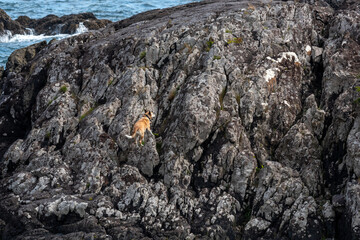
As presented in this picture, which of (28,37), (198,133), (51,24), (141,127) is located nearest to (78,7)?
(51,24)

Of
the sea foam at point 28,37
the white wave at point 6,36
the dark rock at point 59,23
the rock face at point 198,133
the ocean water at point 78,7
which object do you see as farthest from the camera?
the ocean water at point 78,7

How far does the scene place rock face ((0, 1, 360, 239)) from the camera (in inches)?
575

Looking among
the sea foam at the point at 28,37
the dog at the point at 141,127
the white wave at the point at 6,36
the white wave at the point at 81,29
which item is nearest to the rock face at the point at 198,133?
the dog at the point at 141,127

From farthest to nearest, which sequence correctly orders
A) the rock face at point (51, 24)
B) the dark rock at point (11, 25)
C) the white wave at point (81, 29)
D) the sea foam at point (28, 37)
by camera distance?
the dark rock at point (11, 25), the rock face at point (51, 24), the white wave at point (81, 29), the sea foam at point (28, 37)

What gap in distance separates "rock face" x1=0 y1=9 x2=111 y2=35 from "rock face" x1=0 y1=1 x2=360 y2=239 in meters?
28.1

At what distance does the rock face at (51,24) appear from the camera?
49781mm

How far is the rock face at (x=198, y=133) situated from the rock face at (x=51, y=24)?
28.1 meters

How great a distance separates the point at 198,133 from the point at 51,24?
41.7 m

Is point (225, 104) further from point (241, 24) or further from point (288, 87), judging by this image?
point (241, 24)

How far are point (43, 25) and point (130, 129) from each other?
40.1 meters

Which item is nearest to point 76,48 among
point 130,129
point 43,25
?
point 130,129

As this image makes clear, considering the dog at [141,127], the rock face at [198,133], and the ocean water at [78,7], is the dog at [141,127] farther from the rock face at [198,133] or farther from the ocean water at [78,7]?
the ocean water at [78,7]

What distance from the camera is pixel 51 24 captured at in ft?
170

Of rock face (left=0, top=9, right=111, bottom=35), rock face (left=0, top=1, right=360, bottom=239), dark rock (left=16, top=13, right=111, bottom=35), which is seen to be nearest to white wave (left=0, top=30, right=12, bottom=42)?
rock face (left=0, top=9, right=111, bottom=35)
